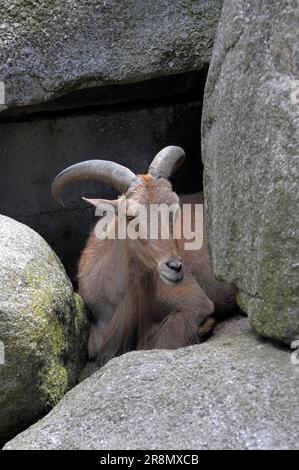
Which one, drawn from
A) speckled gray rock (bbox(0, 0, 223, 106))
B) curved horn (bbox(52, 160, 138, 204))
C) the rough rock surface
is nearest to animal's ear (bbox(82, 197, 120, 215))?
curved horn (bbox(52, 160, 138, 204))

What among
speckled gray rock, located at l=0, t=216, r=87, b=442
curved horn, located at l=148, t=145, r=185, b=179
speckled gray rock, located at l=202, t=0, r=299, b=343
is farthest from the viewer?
curved horn, located at l=148, t=145, r=185, b=179

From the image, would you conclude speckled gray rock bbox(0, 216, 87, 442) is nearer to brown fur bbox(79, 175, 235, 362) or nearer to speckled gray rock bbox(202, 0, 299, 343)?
brown fur bbox(79, 175, 235, 362)

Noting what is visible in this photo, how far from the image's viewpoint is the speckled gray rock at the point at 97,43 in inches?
259

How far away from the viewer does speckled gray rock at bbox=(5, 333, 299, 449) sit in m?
4.18

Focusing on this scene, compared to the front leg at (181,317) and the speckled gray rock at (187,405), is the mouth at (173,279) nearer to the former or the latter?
the front leg at (181,317)

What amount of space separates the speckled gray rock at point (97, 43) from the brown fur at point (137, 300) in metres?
0.97

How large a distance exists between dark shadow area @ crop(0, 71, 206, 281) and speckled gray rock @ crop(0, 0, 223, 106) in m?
0.62

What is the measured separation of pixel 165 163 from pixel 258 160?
1.99m

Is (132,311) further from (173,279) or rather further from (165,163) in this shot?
(165,163)

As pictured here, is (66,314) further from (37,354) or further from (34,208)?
(34,208)

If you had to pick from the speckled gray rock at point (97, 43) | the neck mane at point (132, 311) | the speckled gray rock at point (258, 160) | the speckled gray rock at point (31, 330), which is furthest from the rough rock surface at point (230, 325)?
the speckled gray rock at point (97, 43)

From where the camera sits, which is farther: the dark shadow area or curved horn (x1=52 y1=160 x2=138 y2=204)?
the dark shadow area

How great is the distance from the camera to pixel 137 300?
22.1ft
